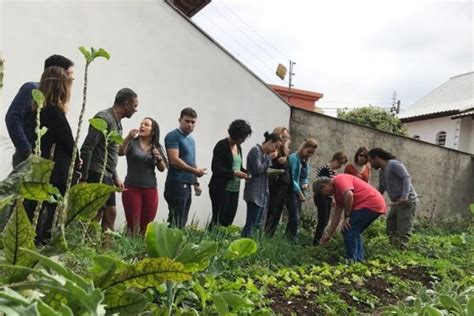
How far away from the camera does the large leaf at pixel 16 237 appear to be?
95 centimetres

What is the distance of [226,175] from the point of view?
559 cm

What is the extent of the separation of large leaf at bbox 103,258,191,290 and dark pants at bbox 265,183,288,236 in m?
5.49

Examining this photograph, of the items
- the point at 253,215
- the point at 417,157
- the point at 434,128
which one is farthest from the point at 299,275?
the point at 434,128

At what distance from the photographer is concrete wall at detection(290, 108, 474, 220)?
9563 mm

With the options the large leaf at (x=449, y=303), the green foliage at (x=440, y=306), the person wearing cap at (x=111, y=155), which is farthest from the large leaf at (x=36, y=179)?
the person wearing cap at (x=111, y=155)

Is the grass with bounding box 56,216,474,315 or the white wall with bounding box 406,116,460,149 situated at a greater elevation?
the white wall with bounding box 406,116,460,149

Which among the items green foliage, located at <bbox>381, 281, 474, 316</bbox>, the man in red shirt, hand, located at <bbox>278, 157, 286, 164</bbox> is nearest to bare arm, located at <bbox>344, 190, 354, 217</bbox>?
the man in red shirt

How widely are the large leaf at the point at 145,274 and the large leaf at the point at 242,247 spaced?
0.46 metres

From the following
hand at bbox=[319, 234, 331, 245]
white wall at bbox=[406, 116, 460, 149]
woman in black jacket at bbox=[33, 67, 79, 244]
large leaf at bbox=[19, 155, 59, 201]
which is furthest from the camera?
white wall at bbox=[406, 116, 460, 149]

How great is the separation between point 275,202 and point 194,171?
1.71 metres

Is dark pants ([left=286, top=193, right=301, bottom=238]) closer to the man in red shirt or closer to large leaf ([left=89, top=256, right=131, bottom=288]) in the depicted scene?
the man in red shirt

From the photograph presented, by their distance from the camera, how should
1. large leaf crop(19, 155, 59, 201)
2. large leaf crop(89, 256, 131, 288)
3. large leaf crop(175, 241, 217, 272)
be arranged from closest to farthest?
large leaf crop(19, 155, 59, 201), large leaf crop(89, 256, 131, 288), large leaf crop(175, 241, 217, 272)

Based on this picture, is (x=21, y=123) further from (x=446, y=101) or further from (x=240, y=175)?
(x=446, y=101)

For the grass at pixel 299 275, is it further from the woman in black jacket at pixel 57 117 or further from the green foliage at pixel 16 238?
the woman in black jacket at pixel 57 117
